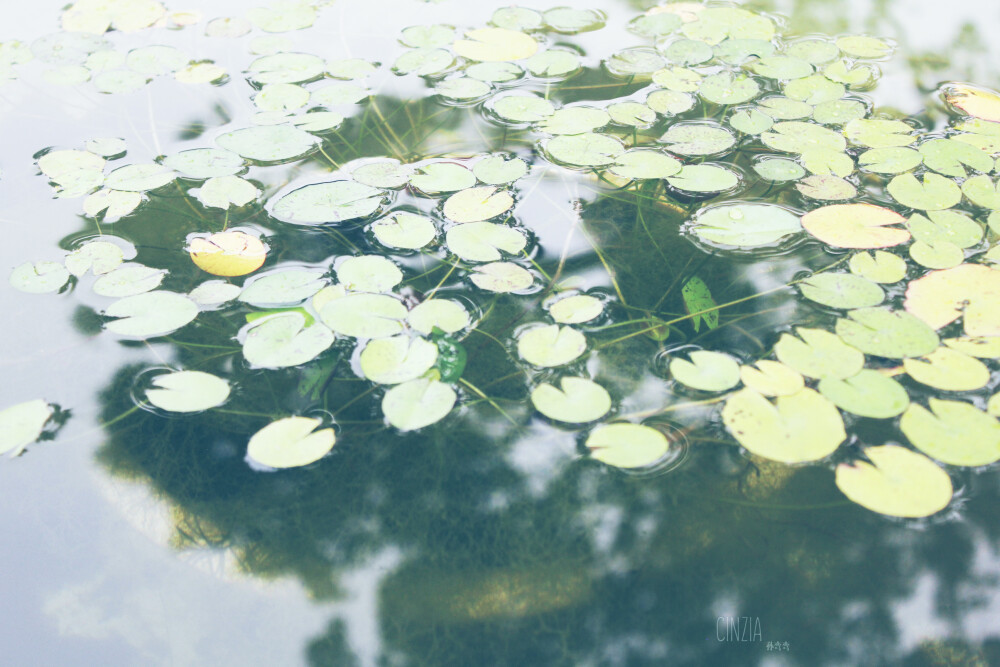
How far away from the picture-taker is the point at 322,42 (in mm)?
2236

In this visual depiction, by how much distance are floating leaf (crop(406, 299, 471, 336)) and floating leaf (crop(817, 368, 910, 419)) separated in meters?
0.71

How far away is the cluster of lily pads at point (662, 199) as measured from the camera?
1.17 m

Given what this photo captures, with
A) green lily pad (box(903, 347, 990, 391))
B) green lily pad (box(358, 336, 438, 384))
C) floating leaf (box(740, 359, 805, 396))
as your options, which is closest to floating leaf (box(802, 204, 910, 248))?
green lily pad (box(903, 347, 990, 391))

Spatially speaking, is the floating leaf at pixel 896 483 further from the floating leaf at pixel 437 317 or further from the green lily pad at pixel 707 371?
the floating leaf at pixel 437 317

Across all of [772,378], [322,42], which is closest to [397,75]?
[322,42]

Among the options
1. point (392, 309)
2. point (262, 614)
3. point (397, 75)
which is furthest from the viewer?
point (397, 75)

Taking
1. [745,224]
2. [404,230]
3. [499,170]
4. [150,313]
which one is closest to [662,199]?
[745,224]

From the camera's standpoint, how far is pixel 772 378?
120 cm

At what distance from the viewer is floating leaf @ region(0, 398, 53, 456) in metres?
1.20

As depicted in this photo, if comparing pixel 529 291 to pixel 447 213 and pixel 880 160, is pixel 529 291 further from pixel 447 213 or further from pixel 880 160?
pixel 880 160

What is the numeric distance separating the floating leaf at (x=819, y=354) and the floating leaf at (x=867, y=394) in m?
0.02

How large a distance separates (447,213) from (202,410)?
2.30 ft

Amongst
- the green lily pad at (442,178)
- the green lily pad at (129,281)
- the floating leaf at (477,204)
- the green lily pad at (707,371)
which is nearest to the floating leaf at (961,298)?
the green lily pad at (707,371)

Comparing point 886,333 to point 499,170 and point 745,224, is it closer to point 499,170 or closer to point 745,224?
point 745,224
